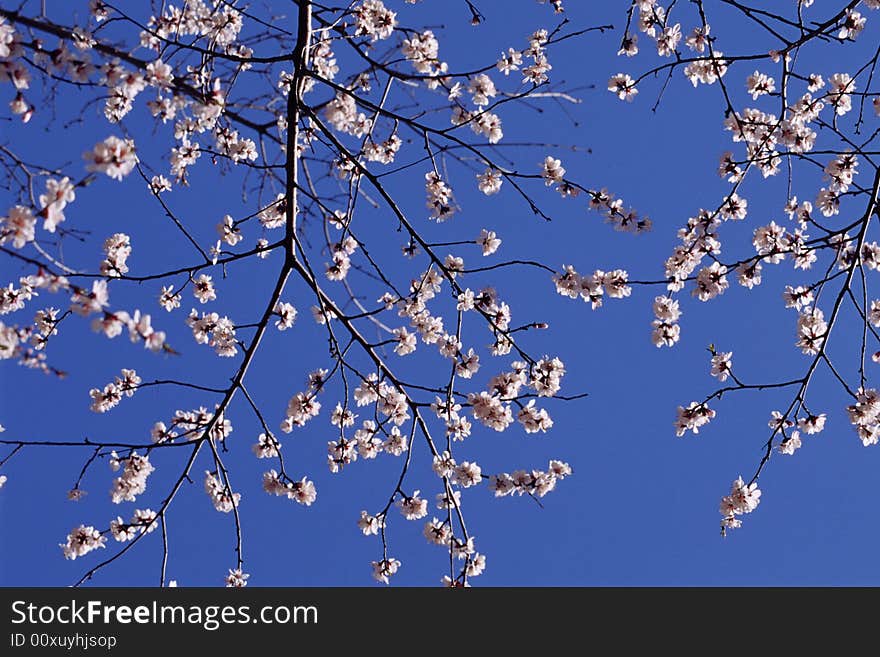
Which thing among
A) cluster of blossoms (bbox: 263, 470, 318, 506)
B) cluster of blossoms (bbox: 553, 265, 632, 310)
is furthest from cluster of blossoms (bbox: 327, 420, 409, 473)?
cluster of blossoms (bbox: 553, 265, 632, 310)

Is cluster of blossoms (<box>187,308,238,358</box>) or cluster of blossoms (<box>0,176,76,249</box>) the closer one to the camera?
cluster of blossoms (<box>0,176,76,249</box>)

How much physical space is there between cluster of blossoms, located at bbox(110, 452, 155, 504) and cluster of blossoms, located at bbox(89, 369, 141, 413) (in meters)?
0.66

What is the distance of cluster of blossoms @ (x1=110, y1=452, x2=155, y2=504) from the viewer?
5.19 m

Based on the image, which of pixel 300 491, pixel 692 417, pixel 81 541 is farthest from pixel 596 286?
pixel 81 541

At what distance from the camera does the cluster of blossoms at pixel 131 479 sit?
5188 millimetres

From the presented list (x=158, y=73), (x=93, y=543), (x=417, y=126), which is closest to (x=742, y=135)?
(x=417, y=126)

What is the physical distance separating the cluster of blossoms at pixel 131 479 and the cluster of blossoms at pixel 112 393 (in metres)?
0.66

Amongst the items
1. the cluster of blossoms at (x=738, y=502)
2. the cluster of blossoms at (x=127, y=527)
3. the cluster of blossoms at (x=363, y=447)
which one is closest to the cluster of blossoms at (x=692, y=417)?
the cluster of blossoms at (x=738, y=502)

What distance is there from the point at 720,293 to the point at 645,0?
2340mm

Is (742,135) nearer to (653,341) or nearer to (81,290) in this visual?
(653,341)

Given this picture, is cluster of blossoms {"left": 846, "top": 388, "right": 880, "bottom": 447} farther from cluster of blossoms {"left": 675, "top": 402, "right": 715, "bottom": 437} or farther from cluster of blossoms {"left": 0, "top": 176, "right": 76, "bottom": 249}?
cluster of blossoms {"left": 0, "top": 176, "right": 76, "bottom": 249}

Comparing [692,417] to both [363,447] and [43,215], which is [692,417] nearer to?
[363,447]

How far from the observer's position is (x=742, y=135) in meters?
5.52

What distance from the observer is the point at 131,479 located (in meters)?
5.25
